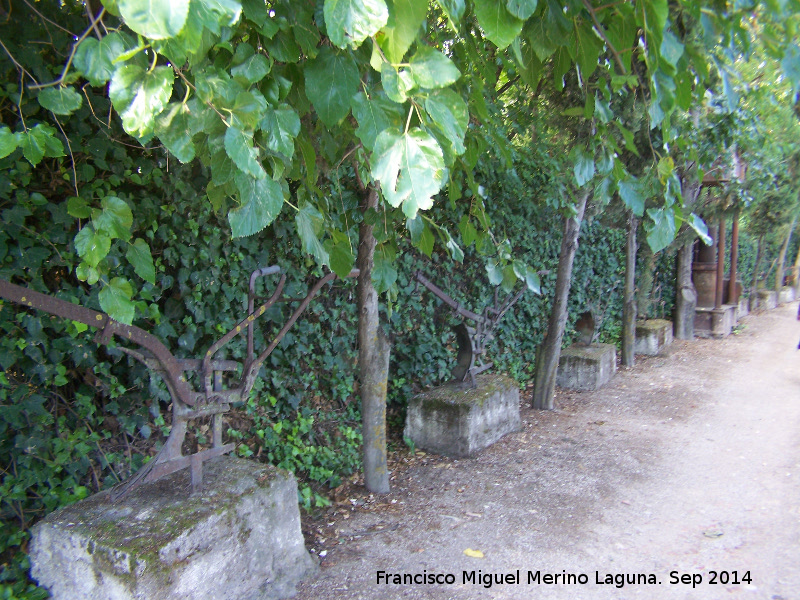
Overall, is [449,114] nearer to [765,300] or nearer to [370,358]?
[370,358]

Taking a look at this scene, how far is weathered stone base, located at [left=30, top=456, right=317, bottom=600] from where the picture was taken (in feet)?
6.91

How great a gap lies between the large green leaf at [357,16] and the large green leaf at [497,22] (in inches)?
13.8

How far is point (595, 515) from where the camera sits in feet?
11.9

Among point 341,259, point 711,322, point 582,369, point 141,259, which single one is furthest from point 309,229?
point 711,322

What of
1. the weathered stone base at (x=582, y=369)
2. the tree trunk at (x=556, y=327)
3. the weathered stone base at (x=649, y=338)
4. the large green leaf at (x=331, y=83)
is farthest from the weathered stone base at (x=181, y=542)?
the weathered stone base at (x=649, y=338)

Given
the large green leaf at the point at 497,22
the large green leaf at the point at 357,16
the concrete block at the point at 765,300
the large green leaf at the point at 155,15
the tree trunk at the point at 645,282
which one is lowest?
the concrete block at the point at 765,300

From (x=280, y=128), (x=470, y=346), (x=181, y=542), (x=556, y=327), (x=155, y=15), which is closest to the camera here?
(x=155, y=15)

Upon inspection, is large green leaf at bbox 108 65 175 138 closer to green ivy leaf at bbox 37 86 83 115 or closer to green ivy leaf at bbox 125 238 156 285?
Result: green ivy leaf at bbox 37 86 83 115

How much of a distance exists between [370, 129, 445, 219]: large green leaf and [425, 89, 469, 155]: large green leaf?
85 millimetres

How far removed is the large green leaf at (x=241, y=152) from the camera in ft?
4.02

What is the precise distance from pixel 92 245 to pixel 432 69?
117 cm

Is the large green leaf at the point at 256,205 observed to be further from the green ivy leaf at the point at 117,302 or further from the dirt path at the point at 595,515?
the dirt path at the point at 595,515

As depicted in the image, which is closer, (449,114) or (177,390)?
(449,114)

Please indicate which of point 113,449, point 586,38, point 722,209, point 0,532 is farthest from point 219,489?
point 722,209
